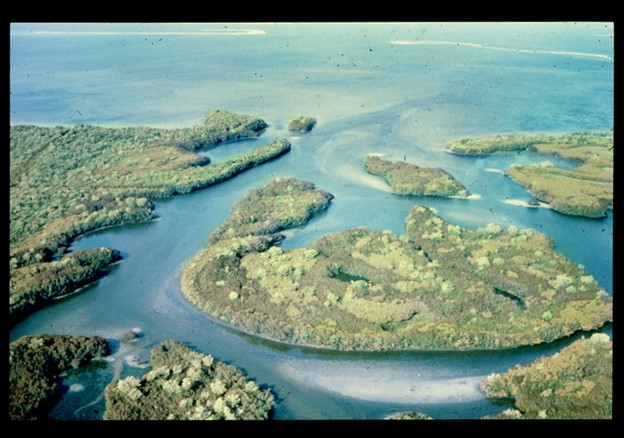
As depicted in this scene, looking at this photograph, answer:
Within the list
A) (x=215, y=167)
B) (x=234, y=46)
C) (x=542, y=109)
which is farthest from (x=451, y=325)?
(x=234, y=46)

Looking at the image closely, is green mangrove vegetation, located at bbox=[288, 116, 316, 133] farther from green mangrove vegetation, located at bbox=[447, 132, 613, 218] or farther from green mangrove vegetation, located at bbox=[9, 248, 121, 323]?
green mangrove vegetation, located at bbox=[9, 248, 121, 323]

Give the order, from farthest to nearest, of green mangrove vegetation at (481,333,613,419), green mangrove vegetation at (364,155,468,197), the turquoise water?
1. green mangrove vegetation at (364,155,468,197)
2. the turquoise water
3. green mangrove vegetation at (481,333,613,419)

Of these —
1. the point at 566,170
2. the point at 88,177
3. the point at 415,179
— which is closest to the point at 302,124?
the point at 415,179

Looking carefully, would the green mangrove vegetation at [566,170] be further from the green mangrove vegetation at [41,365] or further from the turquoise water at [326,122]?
the green mangrove vegetation at [41,365]

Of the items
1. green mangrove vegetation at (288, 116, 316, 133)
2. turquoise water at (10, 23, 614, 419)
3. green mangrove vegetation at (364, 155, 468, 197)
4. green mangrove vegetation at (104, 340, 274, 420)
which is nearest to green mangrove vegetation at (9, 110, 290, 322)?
turquoise water at (10, 23, 614, 419)

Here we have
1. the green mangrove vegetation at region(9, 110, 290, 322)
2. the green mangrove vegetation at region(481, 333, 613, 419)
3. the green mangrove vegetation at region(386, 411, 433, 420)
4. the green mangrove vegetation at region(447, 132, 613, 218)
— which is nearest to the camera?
the green mangrove vegetation at region(386, 411, 433, 420)

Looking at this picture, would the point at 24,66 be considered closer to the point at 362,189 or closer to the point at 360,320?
the point at 362,189
